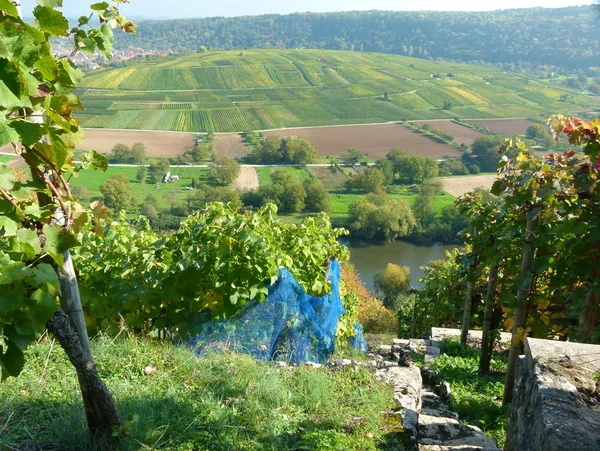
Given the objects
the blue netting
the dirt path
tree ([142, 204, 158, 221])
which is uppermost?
the blue netting

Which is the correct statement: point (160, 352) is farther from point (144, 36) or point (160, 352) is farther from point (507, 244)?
point (144, 36)

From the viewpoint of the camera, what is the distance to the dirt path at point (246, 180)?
62769mm

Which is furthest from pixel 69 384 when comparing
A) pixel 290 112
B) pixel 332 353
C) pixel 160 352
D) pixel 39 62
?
pixel 290 112

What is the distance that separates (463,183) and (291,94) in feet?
168

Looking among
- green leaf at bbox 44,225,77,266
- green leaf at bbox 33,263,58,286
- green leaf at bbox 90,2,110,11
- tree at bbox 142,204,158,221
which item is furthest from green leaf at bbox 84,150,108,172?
tree at bbox 142,204,158,221

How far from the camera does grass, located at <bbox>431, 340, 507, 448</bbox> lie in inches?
168

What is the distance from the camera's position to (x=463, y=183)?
2660 inches

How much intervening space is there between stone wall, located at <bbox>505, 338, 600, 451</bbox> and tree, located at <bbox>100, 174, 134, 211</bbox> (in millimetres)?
50364

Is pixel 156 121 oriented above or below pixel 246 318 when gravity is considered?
below

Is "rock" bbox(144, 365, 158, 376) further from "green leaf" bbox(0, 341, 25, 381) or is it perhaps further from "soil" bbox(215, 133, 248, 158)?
"soil" bbox(215, 133, 248, 158)

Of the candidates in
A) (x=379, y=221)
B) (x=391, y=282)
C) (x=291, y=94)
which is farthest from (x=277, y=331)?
(x=291, y=94)

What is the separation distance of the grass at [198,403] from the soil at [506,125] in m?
85.5

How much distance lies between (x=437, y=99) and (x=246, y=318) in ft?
358

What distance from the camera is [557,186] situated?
3.97m
